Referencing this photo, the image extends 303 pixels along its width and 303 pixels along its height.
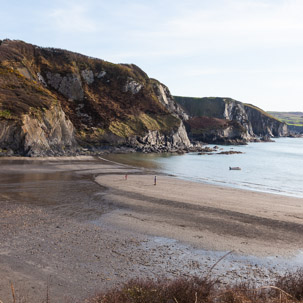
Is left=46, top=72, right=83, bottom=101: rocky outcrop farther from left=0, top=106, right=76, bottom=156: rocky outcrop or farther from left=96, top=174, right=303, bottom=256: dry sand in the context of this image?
left=96, top=174, right=303, bottom=256: dry sand

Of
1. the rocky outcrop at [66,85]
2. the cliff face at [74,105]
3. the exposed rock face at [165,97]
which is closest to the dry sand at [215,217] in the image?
the cliff face at [74,105]

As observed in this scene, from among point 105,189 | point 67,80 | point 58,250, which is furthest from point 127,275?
point 67,80

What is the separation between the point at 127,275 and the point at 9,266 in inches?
192

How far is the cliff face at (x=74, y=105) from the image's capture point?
5350cm

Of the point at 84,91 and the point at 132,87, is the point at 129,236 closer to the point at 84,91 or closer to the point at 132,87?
the point at 84,91

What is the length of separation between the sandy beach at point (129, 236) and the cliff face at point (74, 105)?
1044 inches

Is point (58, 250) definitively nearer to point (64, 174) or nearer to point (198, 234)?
point (198, 234)

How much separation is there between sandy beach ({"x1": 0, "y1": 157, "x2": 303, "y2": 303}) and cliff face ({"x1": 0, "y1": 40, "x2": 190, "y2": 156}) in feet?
87.0

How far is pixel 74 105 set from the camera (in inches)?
3285

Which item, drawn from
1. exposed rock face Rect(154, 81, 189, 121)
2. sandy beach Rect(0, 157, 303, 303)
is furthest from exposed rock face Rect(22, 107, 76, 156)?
exposed rock face Rect(154, 81, 189, 121)

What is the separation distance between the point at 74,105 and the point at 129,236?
72.8 meters

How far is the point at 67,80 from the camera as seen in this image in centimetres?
8675

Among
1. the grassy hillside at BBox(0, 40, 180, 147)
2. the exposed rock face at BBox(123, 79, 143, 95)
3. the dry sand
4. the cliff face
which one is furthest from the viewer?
the exposed rock face at BBox(123, 79, 143, 95)

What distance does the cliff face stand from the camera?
5350 cm
